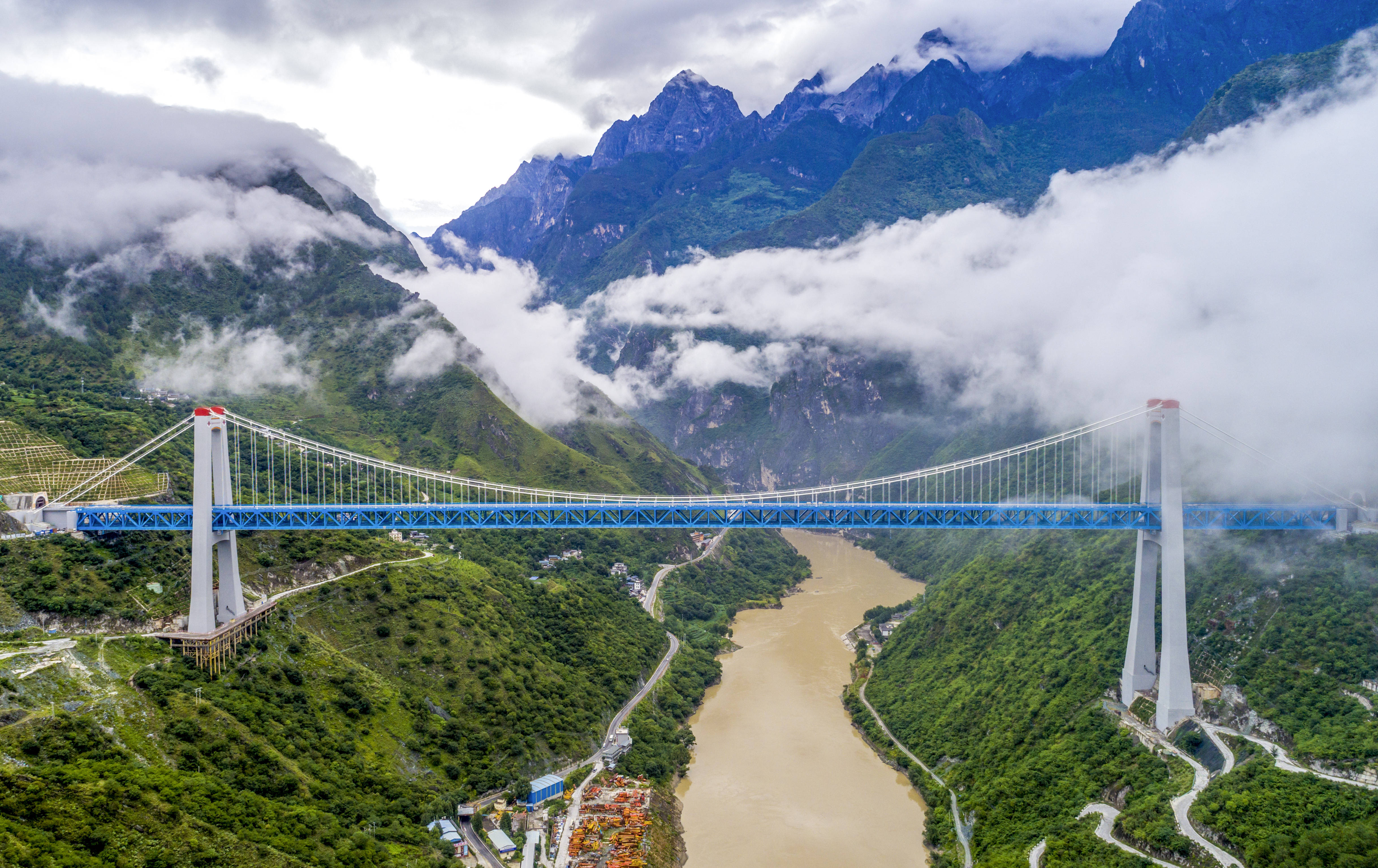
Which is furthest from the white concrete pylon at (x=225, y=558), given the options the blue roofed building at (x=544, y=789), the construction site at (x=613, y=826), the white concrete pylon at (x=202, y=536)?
the construction site at (x=613, y=826)

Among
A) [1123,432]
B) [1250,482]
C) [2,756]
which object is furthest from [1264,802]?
[1123,432]

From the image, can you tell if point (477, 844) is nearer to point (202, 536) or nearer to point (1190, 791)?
point (202, 536)

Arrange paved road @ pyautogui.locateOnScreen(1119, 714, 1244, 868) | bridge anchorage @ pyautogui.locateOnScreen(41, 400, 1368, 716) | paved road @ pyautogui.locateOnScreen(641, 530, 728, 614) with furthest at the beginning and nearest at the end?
paved road @ pyautogui.locateOnScreen(641, 530, 728, 614) → bridge anchorage @ pyautogui.locateOnScreen(41, 400, 1368, 716) → paved road @ pyautogui.locateOnScreen(1119, 714, 1244, 868)

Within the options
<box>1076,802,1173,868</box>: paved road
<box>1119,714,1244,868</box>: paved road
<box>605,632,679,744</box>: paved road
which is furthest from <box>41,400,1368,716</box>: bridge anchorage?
<box>605,632,679,744</box>: paved road

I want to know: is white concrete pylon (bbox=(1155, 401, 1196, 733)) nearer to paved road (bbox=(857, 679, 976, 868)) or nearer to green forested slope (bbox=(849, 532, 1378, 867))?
green forested slope (bbox=(849, 532, 1378, 867))

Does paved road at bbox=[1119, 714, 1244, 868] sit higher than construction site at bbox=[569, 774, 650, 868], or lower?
higher

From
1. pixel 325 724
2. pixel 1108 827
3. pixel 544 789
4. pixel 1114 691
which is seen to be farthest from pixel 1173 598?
pixel 325 724

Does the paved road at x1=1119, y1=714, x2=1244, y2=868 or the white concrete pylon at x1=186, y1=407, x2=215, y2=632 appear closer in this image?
the paved road at x1=1119, y1=714, x2=1244, y2=868
